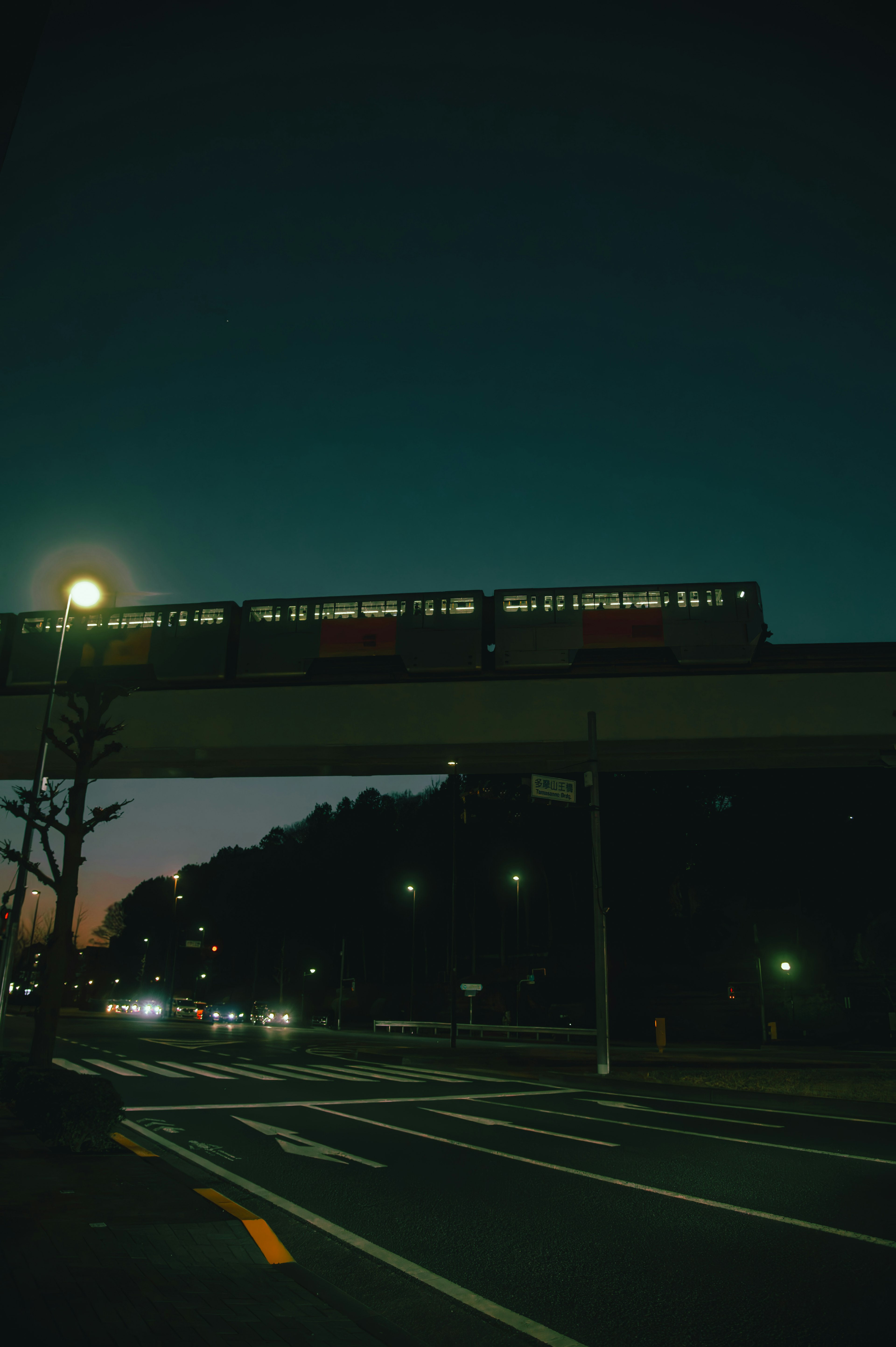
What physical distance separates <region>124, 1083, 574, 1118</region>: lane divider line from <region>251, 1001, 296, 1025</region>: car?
50182 mm

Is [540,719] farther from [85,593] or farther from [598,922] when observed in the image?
[85,593]

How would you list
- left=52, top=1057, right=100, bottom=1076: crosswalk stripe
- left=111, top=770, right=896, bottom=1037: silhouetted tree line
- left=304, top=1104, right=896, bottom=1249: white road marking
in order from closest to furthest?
1. left=304, top=1104, right=896, bottom=1249: white road marking
2. left=52, top=1057, right=100, bottom=1076: crosswalk stripe
3. left=111, top=770, right=896, bottom=1037: silhouetted tree line

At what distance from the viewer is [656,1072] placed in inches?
→ 749

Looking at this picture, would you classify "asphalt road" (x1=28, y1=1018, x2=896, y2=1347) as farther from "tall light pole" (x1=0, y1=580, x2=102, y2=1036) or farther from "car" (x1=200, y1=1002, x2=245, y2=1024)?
"car" (x1=200, y1=1002, x2=245, y2=1024)

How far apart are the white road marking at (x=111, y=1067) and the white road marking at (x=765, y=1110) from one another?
10728mm

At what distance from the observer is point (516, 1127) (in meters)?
12.0

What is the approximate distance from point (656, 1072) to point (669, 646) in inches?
450

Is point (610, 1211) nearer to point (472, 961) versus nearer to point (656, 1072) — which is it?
point (656, 1072)

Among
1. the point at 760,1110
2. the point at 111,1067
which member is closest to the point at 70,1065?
the point at 111,1067

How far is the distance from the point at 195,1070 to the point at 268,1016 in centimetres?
4579

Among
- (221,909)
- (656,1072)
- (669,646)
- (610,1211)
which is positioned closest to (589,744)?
(669,646)

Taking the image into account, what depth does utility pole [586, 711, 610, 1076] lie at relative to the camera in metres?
19.2

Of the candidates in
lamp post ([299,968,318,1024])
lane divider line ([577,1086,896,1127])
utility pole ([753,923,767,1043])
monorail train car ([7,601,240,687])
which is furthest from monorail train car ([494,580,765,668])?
lamp post ([299,968,318,1024])

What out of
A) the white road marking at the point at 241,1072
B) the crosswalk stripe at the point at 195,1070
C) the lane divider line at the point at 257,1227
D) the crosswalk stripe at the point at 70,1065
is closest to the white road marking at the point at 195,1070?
the crosswalk stripe at the point at 195,1070
